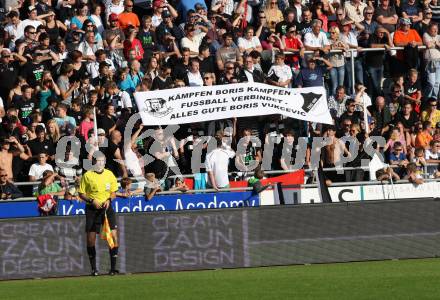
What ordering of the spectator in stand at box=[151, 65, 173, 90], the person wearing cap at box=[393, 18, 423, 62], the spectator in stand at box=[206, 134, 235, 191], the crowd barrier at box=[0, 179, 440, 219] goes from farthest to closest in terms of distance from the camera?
the person wearing cap at box=[393, 18, 423, 62] → the spectator in stand at box=[151, 65, 173, 90] → the spectator in stand at box=[206, 134, 235, 191] → the crowd barrier at box=[0, 179, 440, 219]

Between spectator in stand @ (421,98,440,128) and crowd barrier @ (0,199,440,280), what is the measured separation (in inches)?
316

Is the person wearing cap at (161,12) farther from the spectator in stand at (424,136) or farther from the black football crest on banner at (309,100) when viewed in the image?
the spectator in stand at (424,136)

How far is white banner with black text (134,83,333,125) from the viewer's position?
27.1 meters

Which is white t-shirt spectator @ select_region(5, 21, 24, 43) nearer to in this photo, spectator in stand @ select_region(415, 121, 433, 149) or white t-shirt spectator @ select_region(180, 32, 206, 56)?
white t-shirt spectator @ select_region(180, 32, 206, 56)

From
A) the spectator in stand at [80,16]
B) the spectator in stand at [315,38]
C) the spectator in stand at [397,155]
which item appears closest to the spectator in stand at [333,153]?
the spectator in stand at [397,155]

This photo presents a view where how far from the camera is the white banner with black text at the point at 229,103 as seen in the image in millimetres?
27109

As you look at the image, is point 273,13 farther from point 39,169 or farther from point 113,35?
point 39,169

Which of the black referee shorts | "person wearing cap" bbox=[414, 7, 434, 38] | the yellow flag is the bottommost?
the yellow flag

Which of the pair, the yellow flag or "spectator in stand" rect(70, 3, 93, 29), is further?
"spectator in stand" rect(70, 3, 93, 29)

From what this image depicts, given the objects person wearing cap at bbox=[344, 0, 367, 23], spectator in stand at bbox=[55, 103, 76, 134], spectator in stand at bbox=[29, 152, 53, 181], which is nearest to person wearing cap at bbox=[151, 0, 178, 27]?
spectator in stand at bbox=[55, 103, 76, 134]

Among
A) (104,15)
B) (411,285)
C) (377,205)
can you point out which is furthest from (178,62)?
(411,285)

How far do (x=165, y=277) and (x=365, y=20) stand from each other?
13.5 m

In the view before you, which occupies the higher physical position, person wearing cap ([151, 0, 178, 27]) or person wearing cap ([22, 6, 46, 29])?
person wearing cap ([151, 0, 178, 27])

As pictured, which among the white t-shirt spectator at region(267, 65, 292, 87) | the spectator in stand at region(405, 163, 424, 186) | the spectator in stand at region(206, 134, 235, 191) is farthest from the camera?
the white t-shirt spectator at region(267, 65, 292, 87)
